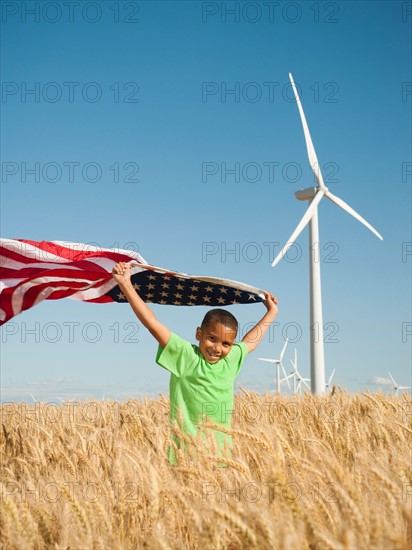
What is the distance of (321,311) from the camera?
2408cm

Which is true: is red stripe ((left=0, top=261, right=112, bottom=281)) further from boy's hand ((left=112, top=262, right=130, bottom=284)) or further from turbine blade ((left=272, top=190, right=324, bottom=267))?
turbine blade ((left=272, top=190, right=324, bottom=267))

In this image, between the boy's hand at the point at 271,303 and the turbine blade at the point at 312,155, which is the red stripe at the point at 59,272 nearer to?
the boy's hand at the point at 271,303

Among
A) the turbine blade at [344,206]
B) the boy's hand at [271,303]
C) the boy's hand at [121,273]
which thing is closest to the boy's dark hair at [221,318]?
the boy's hand at [121,273]

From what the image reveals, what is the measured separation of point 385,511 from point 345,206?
23.4 metres

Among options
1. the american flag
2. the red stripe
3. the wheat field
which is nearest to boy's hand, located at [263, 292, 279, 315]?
the american flag

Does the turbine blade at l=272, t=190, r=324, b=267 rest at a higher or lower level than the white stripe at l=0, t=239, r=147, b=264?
higher

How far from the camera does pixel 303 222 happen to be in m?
23.4

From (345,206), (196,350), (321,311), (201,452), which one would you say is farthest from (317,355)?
(201,452)

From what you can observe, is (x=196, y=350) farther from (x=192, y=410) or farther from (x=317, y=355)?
(x=317, y=355)

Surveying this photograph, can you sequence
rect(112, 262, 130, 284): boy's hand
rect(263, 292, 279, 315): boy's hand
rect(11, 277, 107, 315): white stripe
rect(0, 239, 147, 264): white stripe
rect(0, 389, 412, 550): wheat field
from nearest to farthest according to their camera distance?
rect(0, 389, 412, 550): wheat field, rect(112, 262, 130, 284): boy's hand, rect(263, 292, 279, 315): boy's hand, rect(0, 239, 147, 264): white stripe, rect(11, 277, 107, 315): white stripe

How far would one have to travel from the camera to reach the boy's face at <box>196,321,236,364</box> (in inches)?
237

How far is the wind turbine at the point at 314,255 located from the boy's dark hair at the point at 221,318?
51.7ft

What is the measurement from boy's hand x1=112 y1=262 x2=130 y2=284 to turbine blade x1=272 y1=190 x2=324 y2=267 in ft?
49.1

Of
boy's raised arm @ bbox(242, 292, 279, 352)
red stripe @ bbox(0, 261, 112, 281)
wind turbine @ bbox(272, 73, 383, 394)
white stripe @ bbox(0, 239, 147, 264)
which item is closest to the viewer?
boy's raised arm @ bbox(242, 292, 279, 352)
